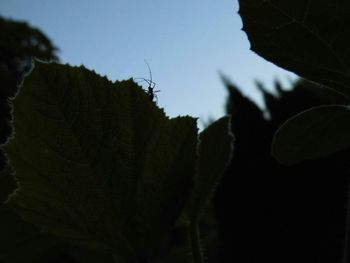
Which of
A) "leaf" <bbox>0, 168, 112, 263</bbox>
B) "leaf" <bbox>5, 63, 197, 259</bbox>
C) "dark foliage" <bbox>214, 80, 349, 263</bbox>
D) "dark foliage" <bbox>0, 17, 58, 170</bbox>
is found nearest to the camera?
"leaf" <bbox>5, 63, 197, 259</bbox>

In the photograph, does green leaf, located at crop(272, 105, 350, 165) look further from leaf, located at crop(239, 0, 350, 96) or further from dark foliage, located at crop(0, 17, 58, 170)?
dark foliage, located at crop(0, 17, 58, 170)

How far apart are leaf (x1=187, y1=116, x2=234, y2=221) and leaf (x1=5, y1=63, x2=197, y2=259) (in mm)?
22

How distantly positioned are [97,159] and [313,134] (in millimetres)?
301

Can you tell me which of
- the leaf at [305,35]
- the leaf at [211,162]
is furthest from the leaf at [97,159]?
the leaf at [305,35]

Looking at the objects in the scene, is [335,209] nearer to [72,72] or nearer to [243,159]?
[243,159]

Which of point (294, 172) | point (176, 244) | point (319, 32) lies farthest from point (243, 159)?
point (319, 32)

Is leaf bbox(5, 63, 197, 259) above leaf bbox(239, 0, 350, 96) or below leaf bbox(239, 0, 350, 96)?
below

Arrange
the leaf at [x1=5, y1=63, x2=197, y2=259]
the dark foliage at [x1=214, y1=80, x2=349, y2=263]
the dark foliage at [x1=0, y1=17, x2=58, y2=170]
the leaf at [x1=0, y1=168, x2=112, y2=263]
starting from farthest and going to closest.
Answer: the dark foliage at [x1=0, y1=17, x2=58, y2=170] < the dark foliage at [x1=214, y1=80, x2=349, y2=263] < the leaf at [x1=0, y1=168, x2=112, y2=263] < the leaf at [x1=5, y1=63, x2=197, y2=259]

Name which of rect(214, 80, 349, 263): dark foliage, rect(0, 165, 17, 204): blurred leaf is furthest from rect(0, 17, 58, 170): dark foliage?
rect(0, 165, 17, 204): blurred leaf

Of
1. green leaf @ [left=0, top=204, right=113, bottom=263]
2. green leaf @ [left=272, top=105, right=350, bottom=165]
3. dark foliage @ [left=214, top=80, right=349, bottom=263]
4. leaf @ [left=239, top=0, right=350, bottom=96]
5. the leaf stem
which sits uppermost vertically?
dark foliage @ [left=214, top=80, right=349, bottom=263]

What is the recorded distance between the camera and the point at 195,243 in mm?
530

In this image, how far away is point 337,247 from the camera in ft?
32.0

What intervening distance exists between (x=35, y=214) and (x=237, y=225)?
11.4m

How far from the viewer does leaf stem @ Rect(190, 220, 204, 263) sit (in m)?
0.51
